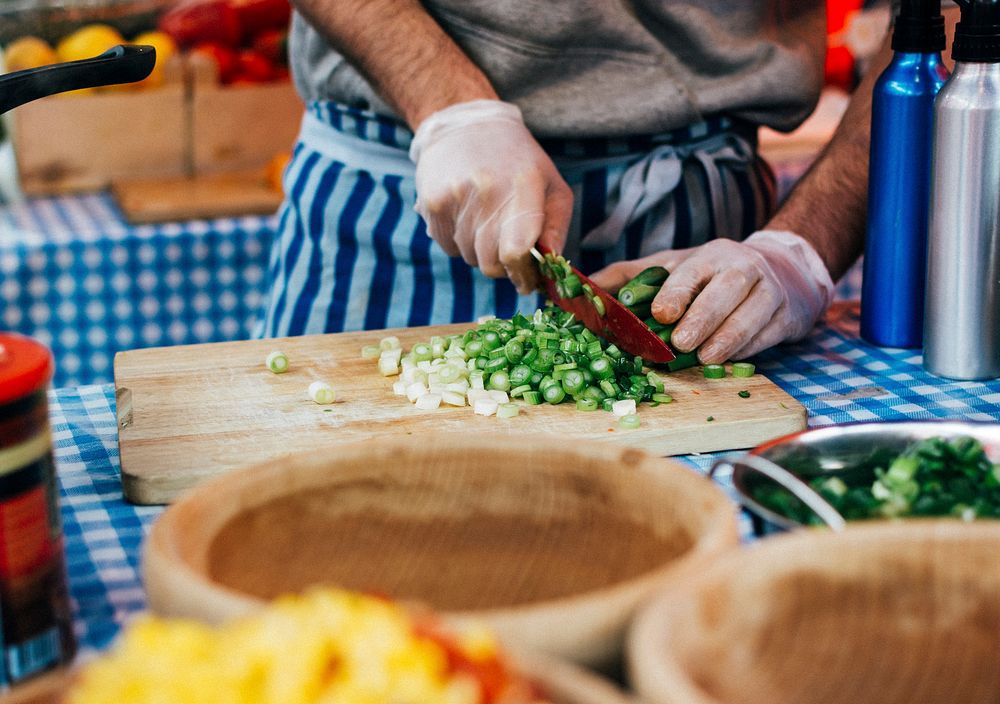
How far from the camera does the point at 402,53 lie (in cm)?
201

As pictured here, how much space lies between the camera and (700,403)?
5.29 feet

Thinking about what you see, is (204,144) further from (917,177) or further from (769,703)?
(769,703)

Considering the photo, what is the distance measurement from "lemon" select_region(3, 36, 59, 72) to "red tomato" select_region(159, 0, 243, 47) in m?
0.42

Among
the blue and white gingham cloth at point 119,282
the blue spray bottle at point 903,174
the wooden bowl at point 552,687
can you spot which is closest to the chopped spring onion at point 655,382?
the blue spray bottle at point 903,174

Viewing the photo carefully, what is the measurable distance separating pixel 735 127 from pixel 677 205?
8.9 inches

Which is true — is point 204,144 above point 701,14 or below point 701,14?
below

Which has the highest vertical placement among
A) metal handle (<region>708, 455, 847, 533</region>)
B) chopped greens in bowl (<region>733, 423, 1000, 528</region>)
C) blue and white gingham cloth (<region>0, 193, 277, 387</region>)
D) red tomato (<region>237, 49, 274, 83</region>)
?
red tomato (<region>237, 49, 274, 83</region>)

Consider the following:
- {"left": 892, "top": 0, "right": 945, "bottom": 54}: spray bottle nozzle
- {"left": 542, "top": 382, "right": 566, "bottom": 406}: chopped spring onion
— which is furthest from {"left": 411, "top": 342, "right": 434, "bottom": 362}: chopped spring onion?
{"left": 892, "top": 0, "right": 945, "bottom": 54}: spray bottle nozzle

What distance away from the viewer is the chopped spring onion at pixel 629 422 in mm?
1519

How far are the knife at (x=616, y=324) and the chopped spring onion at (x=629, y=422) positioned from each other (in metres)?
0.13

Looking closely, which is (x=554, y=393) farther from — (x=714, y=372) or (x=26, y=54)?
(x=26, y=54)

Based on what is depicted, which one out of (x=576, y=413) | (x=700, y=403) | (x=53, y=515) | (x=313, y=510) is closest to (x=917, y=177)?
(x=700, y=403)

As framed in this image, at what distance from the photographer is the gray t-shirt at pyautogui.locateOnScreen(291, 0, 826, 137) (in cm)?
205

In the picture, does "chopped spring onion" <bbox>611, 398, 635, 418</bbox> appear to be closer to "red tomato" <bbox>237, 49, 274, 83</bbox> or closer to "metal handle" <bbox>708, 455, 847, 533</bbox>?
"metal handle" <bbox>708, 455, 847, 533</bbox>
